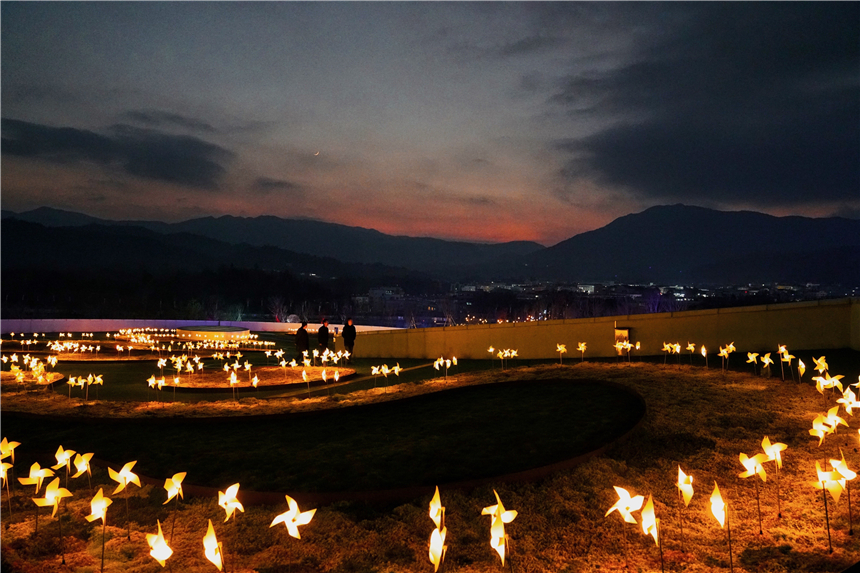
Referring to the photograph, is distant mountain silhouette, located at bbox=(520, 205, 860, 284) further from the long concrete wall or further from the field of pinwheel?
Result: the field of pinwheel

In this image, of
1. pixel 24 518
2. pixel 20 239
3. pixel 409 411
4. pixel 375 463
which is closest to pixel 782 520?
pixel 375 463

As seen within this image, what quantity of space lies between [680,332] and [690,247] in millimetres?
146536

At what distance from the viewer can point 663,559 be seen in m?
3.54

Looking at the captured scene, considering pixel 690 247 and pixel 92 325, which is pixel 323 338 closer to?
pixel 92 325

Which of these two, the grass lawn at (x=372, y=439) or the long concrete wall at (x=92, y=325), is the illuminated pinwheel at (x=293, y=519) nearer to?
the grass lawn at (x=372, y=439)

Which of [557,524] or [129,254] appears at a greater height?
[129,254]

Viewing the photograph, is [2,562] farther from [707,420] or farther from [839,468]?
[707,420]

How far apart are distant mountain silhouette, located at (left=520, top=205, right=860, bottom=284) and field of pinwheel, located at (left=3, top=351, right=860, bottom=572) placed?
105 metres

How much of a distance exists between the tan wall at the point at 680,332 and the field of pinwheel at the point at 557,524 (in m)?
7.26

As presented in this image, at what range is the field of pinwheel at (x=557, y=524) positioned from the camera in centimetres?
360

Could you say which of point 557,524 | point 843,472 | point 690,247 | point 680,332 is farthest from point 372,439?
point 690,247

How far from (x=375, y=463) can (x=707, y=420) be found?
438 centimetres

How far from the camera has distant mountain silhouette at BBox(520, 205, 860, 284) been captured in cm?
11038

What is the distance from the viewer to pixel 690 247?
14300 centimetres
